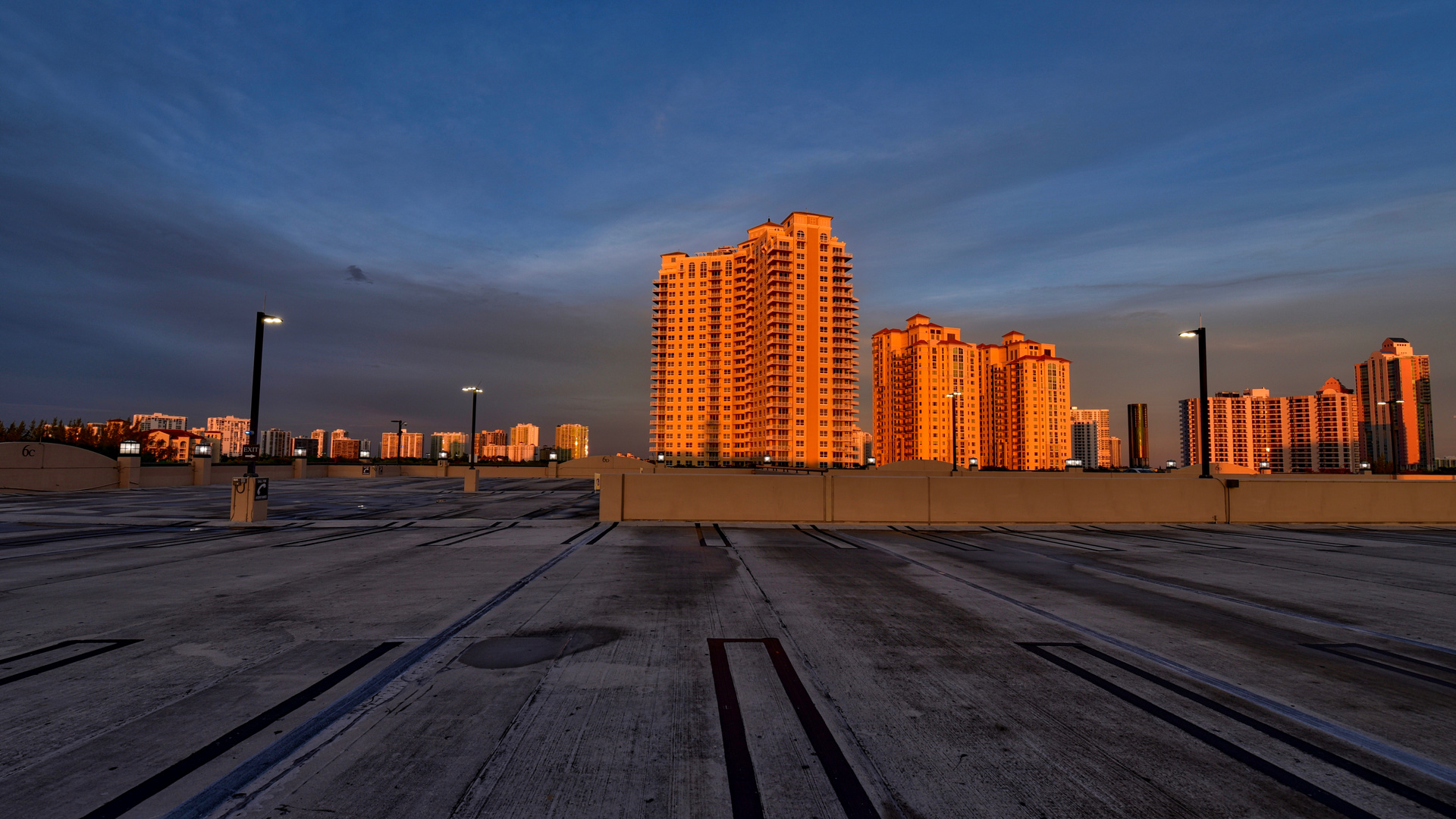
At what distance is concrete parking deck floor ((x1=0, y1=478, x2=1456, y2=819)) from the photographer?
11.4 feet

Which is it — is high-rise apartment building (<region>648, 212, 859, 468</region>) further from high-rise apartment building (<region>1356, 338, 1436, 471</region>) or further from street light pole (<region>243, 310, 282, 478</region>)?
street light pole (<region>243, 310, 282, 478</region>)

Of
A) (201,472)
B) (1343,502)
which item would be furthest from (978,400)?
(201,472)

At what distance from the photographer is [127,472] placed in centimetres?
3491

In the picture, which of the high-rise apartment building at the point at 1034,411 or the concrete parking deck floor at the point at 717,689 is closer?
Result: the concrete parking deck floor at the point at 717,689

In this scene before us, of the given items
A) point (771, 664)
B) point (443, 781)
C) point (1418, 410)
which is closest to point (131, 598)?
point (443, 781)

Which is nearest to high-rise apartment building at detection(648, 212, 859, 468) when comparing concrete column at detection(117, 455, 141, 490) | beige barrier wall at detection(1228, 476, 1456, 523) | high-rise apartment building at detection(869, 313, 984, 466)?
high-rise apartment building at detection(869, 313, 984, 466)

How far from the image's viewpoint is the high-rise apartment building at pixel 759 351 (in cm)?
13725

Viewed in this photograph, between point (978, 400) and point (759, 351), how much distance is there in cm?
8367

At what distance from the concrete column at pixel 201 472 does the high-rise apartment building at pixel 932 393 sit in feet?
499

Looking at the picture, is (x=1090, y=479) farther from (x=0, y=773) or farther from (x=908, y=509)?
(x=0, y=773)

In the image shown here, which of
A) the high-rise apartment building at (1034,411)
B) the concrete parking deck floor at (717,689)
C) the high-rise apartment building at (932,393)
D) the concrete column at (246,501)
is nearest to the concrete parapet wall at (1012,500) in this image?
the concrete parking deck floor at (717,689)

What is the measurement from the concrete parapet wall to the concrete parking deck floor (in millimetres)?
7408

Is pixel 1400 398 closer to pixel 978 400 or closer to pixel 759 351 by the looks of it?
pixel 978 400

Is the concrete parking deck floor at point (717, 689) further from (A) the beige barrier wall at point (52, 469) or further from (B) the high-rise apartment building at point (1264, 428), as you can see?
(B) the high-rise apartment building at point (1264, 428)
